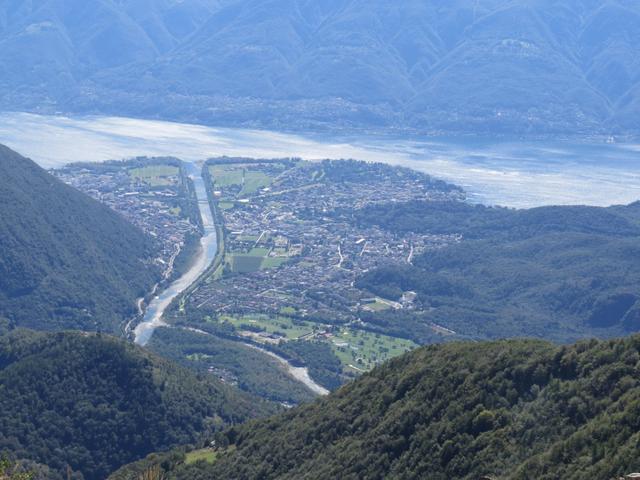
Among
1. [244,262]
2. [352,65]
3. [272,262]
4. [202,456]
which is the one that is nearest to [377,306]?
[272,262]

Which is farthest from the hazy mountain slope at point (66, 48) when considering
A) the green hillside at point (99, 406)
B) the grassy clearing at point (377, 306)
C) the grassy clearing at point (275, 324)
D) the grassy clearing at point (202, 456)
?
the grassy clearing at point (202, 456)

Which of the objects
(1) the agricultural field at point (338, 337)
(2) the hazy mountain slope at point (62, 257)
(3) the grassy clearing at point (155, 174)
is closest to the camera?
(1) the agricultural field at point (338, 337)

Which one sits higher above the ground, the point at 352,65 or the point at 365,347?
the point at 352,65

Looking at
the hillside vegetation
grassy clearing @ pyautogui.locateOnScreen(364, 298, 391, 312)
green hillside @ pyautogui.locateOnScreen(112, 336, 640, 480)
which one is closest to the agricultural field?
the hillside vegetation

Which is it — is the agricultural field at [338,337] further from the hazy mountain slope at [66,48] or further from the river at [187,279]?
the hazy mountain slope at [66,48]

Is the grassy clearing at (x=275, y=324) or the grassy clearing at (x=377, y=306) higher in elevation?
the grassy clearing at (x=377, y=306)

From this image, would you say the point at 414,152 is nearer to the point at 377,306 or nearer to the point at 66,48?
the point at 377,306
